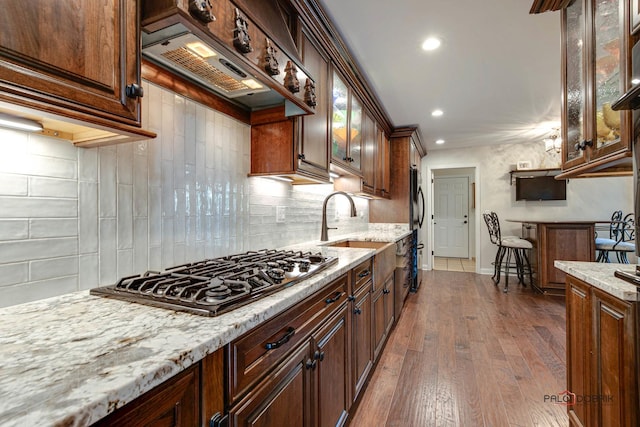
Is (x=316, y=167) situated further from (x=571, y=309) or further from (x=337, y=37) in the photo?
(x=571, y=309)

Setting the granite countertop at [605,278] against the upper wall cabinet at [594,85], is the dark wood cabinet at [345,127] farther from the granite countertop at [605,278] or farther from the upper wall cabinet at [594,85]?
the granite countertop at [605,278]

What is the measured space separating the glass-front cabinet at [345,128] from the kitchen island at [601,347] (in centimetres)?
154

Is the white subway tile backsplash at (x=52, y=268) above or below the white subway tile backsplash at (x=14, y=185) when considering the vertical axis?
below

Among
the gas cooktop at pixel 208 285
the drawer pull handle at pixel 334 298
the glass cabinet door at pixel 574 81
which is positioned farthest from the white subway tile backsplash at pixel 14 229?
the glass cabinet door at pixel 574 81

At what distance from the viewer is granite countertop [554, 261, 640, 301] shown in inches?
40.2

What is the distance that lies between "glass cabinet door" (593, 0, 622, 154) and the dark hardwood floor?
60.1 inches

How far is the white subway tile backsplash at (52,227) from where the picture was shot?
877 mm

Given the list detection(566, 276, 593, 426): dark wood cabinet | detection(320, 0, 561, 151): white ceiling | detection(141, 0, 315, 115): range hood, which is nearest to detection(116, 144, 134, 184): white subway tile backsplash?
detection(141, 0, 315, 115): range hood

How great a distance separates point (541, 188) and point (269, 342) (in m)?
5.77

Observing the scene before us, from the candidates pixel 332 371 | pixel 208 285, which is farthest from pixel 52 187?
pixel 332 371

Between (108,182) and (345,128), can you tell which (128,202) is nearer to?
(108,182)

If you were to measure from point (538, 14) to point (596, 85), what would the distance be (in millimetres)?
939

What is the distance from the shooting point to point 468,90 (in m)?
3.09

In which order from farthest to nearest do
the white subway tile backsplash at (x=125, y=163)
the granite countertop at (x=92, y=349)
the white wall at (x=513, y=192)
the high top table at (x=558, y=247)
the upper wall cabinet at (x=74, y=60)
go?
the white wall at (x=513, y=192), the high top table at (x=558, y=247), the white subway tile backsplash at (x=125, y=163), the upper wall cabinet at (x=74, y=60), the granite countertop at (x=92, y=349)
